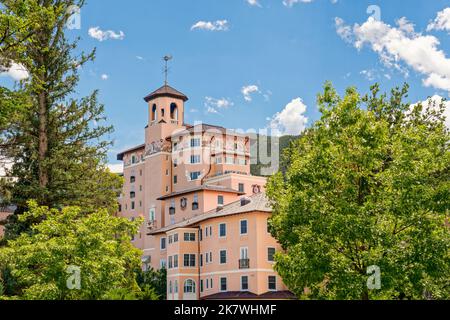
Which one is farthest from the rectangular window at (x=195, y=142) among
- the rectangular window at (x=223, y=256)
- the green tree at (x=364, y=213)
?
the green tree at (x=364, y=213)

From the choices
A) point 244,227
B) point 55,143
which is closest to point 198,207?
point 244,227

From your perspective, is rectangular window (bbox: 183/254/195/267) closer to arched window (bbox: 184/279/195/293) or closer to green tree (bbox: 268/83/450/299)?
arched window (bbox: 184/279/195/293)

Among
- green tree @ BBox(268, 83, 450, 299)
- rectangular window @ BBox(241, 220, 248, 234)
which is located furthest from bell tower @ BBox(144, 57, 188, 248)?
green tree @ BBox(268, 83, 450, 299)

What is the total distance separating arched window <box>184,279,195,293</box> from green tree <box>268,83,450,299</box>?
46945 mm

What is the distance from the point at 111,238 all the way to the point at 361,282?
13490 millimetres

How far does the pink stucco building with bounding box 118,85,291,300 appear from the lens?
69875 mm

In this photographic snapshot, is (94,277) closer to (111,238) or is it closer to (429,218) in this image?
(111,238)

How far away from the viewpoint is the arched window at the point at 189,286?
250ft

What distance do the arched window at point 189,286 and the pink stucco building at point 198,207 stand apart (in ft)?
0.40

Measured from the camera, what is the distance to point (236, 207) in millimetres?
73875

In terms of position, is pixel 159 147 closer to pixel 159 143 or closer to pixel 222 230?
pixel 159 143

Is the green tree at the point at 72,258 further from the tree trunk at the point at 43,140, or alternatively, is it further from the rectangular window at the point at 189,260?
the rectangular window at the point at 189,260

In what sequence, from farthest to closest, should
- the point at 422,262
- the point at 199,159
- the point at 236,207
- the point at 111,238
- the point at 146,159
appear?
1. the point at 146,159
2. the point at 199,159
3. the point at 236,207
4. the point at 111,238
5. the point at 422,262
